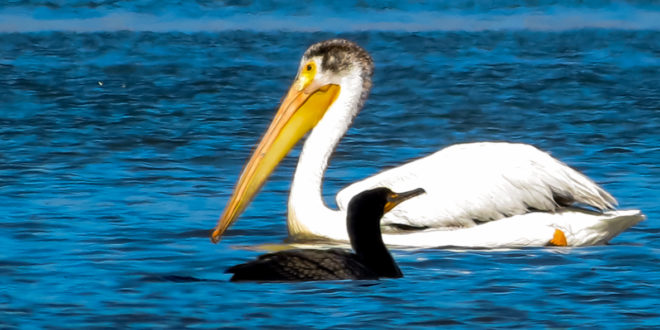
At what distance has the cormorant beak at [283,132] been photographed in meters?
8.47

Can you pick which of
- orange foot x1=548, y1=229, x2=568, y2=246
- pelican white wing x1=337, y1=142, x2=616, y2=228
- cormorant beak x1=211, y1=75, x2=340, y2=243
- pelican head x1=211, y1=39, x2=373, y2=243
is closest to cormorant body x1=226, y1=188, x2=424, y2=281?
pelican white wing x1=337, y1=142, x2=616, y2=228

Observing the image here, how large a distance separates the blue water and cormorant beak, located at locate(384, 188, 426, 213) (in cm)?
28

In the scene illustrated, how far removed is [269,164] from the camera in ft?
28.1

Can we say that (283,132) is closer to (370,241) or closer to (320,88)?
(320,88)

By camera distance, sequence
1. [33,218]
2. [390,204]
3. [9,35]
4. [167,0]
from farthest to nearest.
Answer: [167,0] → [9,35] → [33,218] → [390,204]

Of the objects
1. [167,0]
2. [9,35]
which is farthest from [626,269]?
[167,0]

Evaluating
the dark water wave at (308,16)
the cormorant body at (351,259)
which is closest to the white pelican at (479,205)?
the cormorant body at (351,259)

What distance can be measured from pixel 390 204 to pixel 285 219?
1.60 metres

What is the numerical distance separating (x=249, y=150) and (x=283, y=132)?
3557 millimetres

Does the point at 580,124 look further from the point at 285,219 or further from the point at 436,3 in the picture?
the point at 436,3

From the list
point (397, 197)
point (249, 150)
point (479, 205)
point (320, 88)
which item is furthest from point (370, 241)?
point (249, 150)

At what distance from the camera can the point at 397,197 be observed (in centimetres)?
754

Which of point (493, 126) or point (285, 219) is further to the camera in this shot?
point (493, 126)

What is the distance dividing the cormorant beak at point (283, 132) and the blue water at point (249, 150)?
0.75 feet
